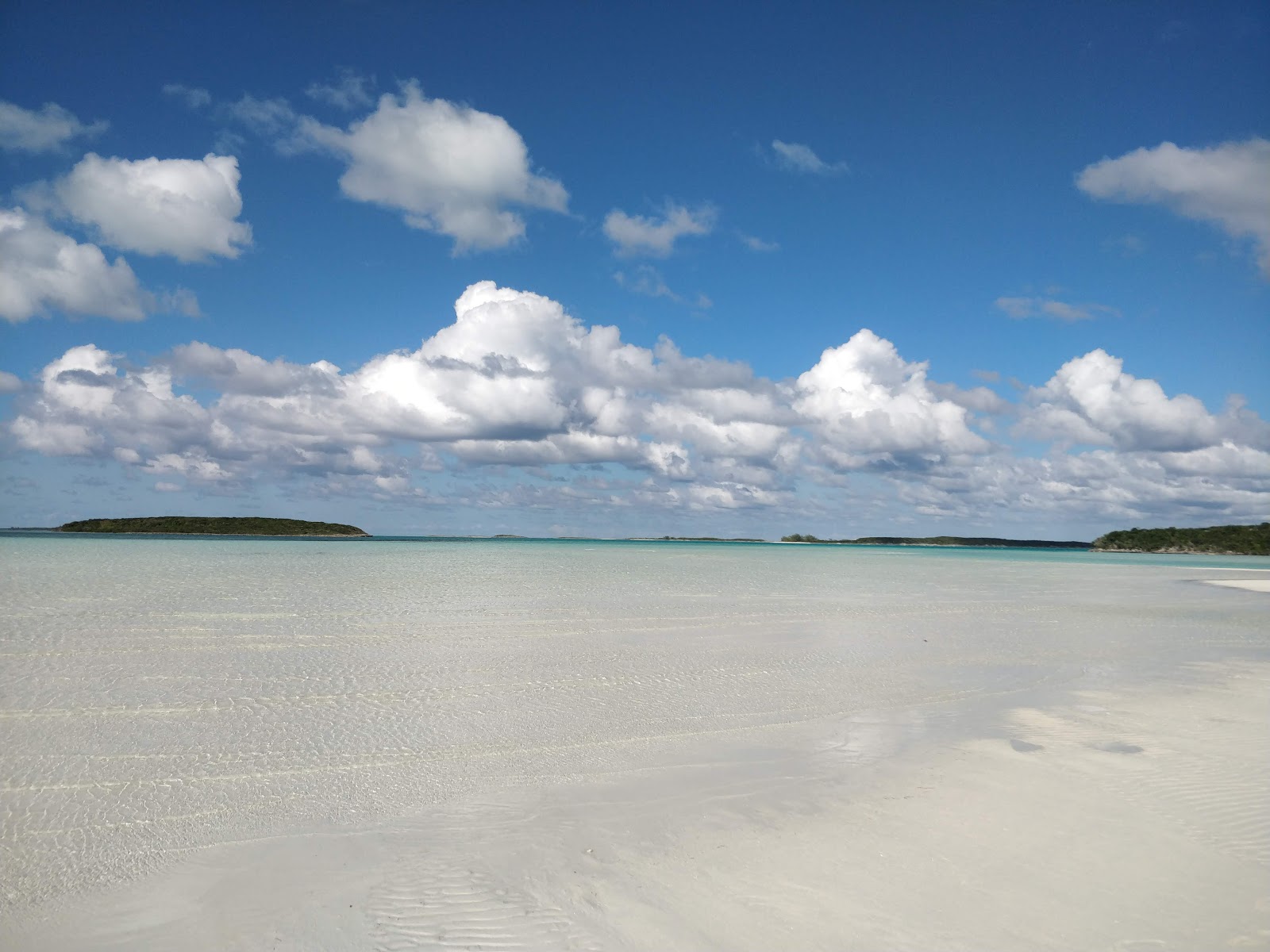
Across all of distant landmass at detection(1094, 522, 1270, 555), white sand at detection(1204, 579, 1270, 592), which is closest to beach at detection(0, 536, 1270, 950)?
white sand at detection(1204, 579, 1270, 592)

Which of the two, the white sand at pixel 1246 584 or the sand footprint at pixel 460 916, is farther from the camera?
the white sand at pixel 1246 584

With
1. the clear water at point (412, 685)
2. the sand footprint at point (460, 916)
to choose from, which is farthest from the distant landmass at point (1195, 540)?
the sand footprint at point (460, 916)

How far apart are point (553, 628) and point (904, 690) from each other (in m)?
8.71

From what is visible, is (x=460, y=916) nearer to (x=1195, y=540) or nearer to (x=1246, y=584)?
(x=1246, y=584)

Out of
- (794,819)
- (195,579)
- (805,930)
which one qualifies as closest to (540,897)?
(805,930)

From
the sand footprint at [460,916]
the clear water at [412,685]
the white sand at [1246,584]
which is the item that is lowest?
the white sand at [1246,584]

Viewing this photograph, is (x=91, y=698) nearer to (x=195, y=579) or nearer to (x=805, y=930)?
(x=805, y=930)

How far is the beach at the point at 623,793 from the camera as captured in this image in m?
4.50

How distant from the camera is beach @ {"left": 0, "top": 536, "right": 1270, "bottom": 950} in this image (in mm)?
4504

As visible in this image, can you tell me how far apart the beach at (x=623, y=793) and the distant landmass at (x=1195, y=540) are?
150505 mm

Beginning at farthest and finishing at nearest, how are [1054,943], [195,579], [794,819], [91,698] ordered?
[195,579]
[91,698]
[794,819]
[1054,943]

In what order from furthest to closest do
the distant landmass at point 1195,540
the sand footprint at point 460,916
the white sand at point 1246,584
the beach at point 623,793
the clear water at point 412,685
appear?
the distant landmass at point 1195,540, the white sand at point 1246,584, the clear water at point 412,685, the beach at point 623,793, the sand footprint at point 460,916

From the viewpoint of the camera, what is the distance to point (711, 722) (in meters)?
9.16

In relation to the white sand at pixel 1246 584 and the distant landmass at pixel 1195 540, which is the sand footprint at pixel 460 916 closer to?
the white sand at pixel 1246 584
